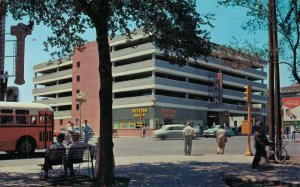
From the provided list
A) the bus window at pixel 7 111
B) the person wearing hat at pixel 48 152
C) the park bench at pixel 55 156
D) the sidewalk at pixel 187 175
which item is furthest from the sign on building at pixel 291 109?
the bus window at pixel 7 111

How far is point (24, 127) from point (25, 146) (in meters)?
0.92

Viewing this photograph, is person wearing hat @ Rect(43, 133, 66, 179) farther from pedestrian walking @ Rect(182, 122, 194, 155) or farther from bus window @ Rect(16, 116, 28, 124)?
pedestrian walking @ Rect(182, 122, 194, 155)

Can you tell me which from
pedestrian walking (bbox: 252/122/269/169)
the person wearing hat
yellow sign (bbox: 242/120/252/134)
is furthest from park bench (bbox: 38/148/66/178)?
yellow sign (bbox: 242/120/252/134)

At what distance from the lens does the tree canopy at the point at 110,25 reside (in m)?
11.8

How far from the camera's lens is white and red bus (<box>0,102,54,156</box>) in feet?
72.3

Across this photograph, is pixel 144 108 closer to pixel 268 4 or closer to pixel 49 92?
pixel 49 92

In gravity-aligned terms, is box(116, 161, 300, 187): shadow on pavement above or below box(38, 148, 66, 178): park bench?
below

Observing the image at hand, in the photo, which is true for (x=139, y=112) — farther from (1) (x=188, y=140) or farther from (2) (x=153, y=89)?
(1) (x=188, y=140)

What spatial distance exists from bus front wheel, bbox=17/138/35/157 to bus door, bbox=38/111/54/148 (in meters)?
0.45

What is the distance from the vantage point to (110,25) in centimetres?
1562

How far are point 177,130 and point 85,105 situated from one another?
3908cm

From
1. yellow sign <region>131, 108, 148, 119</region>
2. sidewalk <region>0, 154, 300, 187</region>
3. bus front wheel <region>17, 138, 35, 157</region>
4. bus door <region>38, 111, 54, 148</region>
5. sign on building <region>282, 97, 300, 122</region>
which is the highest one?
yellow sign <region>131, 108, 148, 119</region>

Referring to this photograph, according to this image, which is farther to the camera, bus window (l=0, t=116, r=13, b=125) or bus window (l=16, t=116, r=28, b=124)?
bus window (l=16, t=116, r=28, b=124)

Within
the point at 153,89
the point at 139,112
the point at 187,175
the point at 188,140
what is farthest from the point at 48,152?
the point at 139,112
